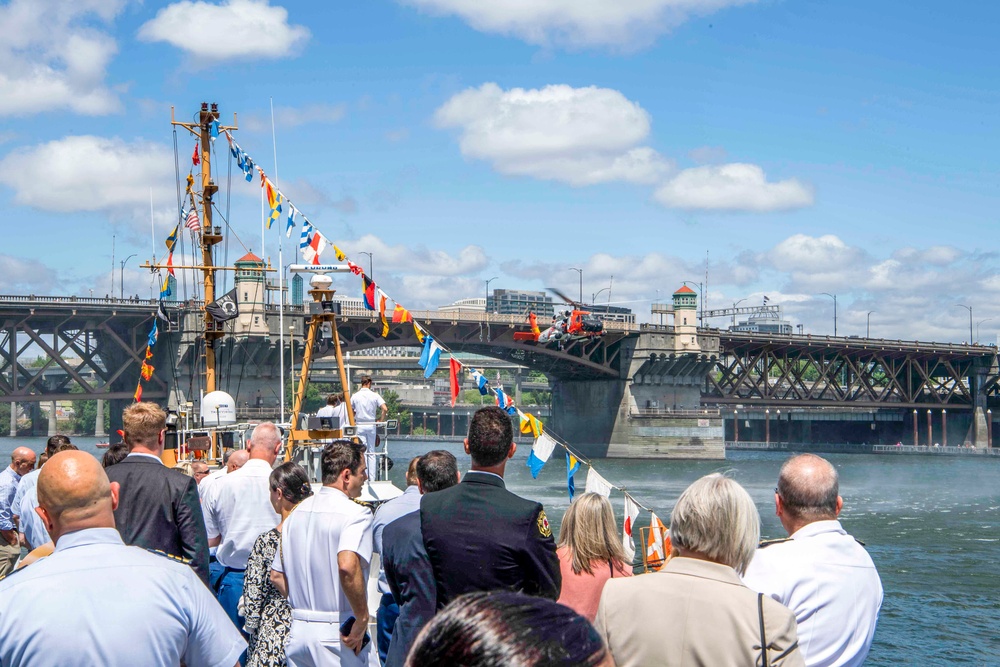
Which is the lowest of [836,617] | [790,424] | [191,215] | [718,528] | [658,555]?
[790,424]

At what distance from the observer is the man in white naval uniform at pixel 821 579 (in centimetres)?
442

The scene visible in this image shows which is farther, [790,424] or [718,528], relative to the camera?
[790,424]

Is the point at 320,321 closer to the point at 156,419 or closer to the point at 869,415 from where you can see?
the point at 156,419

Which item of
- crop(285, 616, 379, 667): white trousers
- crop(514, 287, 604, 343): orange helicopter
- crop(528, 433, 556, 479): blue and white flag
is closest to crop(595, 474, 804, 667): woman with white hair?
crop(285, 616, 379, 667): white trousers

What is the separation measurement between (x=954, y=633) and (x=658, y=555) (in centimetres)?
1123

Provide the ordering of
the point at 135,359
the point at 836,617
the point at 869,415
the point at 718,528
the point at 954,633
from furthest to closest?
the point at 869,415 < the point at 135,359 < the point at 954,633 < the point at 836,617 < the point at 718,528

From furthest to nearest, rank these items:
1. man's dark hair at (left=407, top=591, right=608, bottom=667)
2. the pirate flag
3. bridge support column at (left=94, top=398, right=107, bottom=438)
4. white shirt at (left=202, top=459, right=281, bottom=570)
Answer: bridge support column at (left=94, top=398, right=107, bottom=438), the pirate flag, white shirt at (left=202, top=459, right=281, bottom=570), man's dark hair at (left=407, top=591, right=608, bottom=667)

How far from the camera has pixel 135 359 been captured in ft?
201

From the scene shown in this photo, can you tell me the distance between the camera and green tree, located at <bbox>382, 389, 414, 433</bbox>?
4968 inches

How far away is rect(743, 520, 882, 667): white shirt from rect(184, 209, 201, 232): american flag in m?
20.6

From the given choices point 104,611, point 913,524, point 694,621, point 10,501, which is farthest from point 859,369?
point 104,611

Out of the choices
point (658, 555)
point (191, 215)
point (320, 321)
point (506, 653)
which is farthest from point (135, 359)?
point (506, 653)

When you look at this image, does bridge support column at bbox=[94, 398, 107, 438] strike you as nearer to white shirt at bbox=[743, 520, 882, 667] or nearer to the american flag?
the american flag

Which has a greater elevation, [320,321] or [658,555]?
[320,321]
